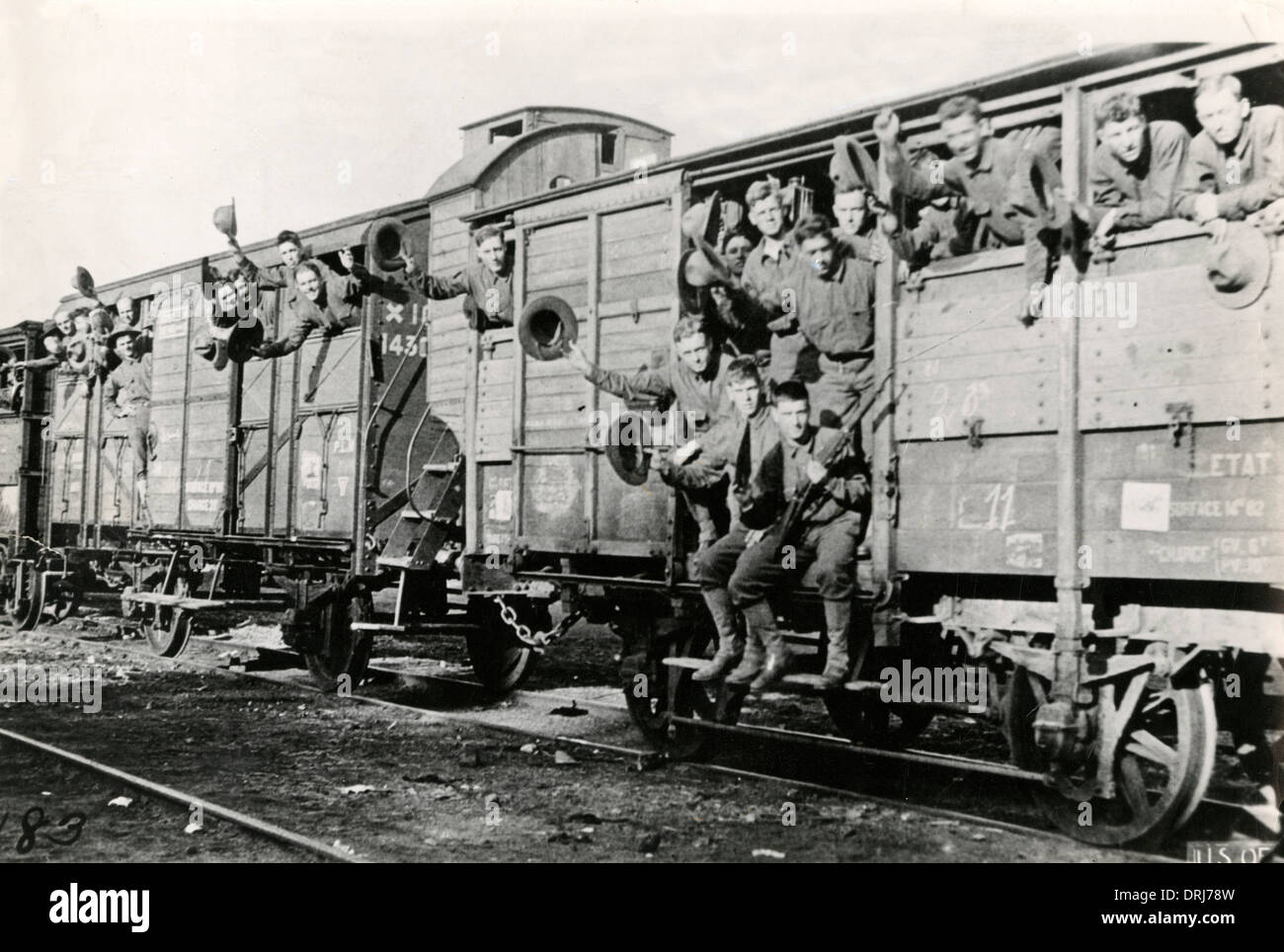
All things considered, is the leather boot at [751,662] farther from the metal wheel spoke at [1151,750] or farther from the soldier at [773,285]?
the metal wheel spoke at [1151,750]

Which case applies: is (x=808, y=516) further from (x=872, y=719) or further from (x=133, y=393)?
(x=133, y=393)

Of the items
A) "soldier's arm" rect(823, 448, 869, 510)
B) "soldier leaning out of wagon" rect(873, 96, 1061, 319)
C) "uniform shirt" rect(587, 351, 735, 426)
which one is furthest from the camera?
"uniform shirt" rect(587, 351, 735, 426)

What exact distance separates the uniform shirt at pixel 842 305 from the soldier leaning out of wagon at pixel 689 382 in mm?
672

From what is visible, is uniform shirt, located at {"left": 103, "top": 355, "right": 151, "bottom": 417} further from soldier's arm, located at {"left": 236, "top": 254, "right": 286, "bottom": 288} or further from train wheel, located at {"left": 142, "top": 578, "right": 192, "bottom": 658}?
soldier's arm, located at {"left": 236, "top": 254, "right": 286, "bottom": 288}

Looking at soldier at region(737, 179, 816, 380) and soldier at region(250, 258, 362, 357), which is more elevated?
soldier at region(250, 258, 362, 357)

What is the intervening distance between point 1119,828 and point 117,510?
41.1 feet

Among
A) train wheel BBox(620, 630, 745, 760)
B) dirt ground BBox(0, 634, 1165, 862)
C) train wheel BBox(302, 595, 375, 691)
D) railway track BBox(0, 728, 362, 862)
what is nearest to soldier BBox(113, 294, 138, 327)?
train wheel BBox(302, 595, 375, 691)

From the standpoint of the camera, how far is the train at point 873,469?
513 centimetres

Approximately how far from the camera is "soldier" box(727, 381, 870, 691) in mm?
6098

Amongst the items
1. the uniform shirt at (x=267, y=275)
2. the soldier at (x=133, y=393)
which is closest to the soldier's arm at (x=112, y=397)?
the soldier at (x=133, y=393)

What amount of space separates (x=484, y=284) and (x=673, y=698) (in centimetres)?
371

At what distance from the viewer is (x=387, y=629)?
965cm

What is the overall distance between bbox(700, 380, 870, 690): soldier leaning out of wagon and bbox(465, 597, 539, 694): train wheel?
4232mm

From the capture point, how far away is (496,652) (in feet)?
34.2
